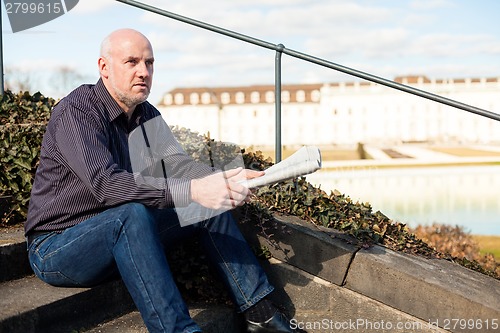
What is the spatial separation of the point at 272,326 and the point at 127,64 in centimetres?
124

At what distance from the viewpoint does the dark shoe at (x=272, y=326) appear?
2510 millimetres

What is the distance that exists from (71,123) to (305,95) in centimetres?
7482

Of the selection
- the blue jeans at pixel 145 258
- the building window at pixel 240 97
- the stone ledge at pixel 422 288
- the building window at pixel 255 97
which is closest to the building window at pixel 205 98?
the building window at pixel 240 97

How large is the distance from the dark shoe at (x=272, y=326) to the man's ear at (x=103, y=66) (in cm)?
120

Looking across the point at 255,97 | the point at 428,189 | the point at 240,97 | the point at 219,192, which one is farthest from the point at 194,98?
the point at 219,192

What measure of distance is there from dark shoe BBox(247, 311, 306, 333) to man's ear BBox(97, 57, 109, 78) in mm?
1198

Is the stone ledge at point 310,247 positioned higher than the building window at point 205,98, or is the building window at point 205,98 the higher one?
the building window at point 205,98

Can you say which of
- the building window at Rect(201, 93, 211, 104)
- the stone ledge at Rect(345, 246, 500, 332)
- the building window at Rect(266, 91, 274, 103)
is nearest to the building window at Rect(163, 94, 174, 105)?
the building window at Rect(201, 93, 211, 104)

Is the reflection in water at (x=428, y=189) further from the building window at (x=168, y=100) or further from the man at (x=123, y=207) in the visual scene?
the building window at (x=168, y=100)

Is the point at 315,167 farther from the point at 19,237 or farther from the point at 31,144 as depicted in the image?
the point at 31,144

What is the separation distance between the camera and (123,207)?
7.02 ft

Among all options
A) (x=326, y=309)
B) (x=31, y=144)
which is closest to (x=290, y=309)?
(x=326, y=309)

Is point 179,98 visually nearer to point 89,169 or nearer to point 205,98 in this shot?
point 205,98

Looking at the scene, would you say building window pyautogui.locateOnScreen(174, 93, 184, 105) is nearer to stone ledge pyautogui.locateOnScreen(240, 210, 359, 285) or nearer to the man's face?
stone ledge pyautogui.locateOnScreen(240, 210, 359, 285)
